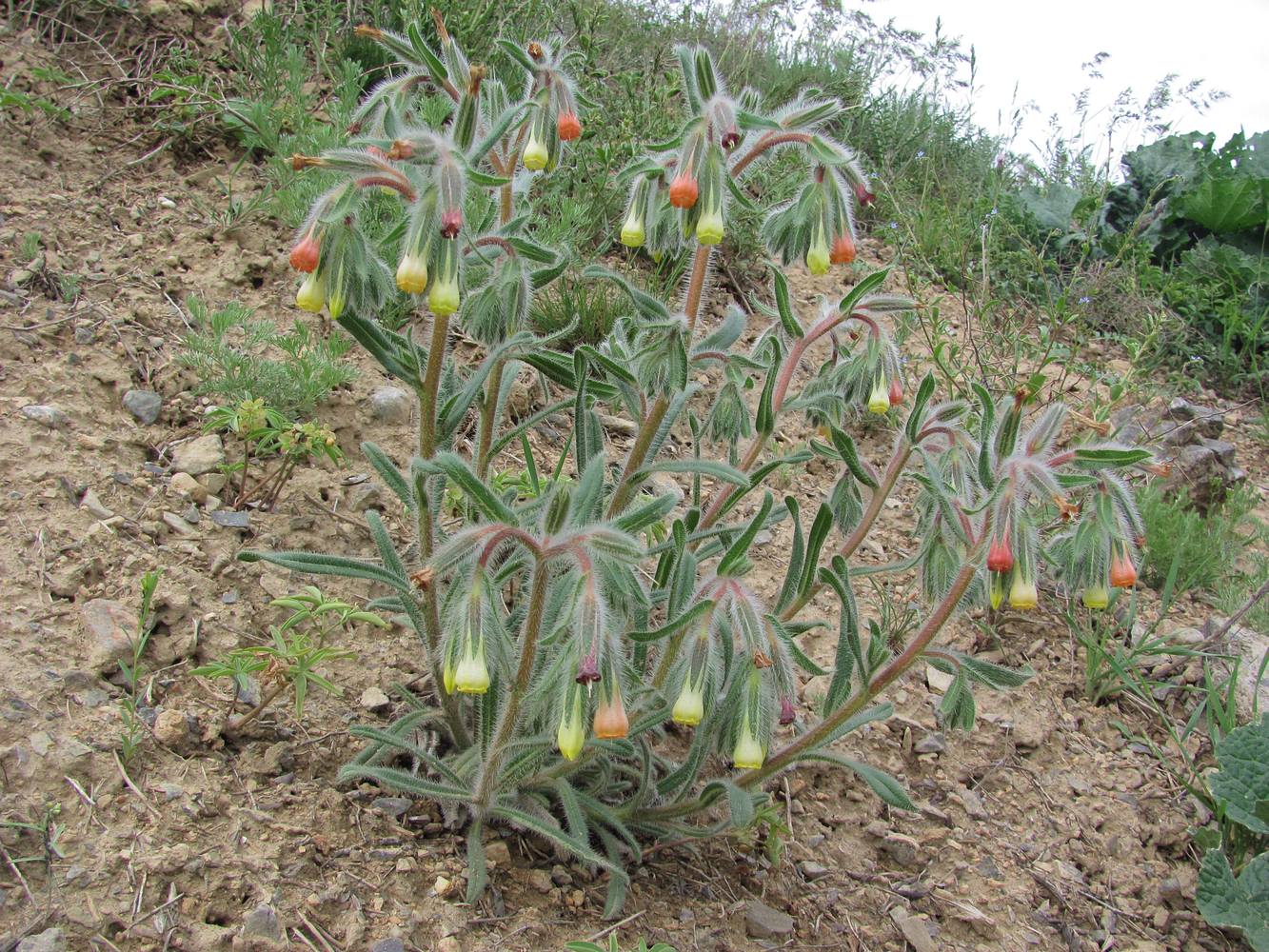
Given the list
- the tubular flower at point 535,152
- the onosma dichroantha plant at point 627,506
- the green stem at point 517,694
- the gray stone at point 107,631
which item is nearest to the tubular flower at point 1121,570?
the onosma dichroantha plant at point 627,506

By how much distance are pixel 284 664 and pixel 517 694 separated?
67 centimetres

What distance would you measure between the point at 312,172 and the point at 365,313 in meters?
2.37

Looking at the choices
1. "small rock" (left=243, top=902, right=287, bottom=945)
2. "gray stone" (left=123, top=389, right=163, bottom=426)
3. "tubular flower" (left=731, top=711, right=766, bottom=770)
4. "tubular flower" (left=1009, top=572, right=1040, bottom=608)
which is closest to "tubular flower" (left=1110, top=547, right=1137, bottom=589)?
"tubular flower" (left=1009, top=572, right=1040, bottom=608)

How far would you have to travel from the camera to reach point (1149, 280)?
5.96 metres

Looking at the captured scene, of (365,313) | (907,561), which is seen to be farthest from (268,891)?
(907,561)

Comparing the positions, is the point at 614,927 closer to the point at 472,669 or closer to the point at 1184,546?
the point at 472,669

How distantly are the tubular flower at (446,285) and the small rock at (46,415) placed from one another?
5.42ft

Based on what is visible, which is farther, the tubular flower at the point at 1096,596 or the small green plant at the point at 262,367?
the small green plant at the point at 262,367

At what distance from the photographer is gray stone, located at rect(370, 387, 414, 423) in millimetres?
3582

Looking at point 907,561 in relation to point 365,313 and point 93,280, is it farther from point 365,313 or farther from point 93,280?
point 93,280

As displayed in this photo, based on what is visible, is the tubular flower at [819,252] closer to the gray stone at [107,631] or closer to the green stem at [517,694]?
the green stem at [517,694]

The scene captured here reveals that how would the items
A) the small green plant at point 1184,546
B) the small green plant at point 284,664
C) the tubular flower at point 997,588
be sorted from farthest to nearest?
1. the small green plant at point 1184,546
2. the small green plant at point 284,664
3. the tubular flower at point 997,588

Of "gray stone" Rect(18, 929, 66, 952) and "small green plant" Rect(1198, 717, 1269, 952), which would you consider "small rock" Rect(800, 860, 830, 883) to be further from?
"gray stone" Rect(18, 929, 66, 952)

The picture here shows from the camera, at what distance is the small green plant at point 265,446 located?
298cm
